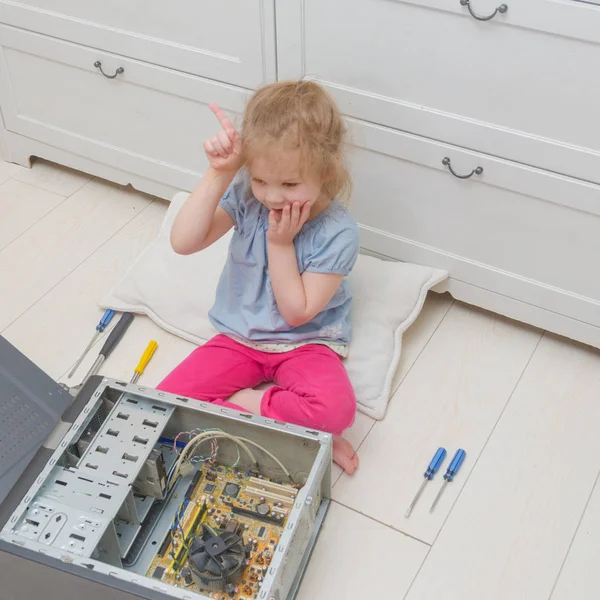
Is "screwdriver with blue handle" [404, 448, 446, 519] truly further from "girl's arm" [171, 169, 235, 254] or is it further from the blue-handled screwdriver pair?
"girl's arm" [171, 169, 235, 254]

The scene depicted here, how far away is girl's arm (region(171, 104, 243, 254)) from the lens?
121 cm

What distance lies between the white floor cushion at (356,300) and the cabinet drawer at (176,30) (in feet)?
1.24

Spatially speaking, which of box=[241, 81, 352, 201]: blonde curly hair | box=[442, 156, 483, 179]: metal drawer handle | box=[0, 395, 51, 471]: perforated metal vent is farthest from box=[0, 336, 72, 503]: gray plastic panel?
box=[442, 156, 483, 179]: metal drawer handle

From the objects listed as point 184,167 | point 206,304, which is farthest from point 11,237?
point 206,304

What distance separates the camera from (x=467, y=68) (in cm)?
128

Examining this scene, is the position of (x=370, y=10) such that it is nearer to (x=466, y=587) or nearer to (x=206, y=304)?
(x=206, y=304)

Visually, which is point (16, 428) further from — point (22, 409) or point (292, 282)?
point (292, 282)

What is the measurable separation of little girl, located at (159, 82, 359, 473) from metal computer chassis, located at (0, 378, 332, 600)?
0.56 feet

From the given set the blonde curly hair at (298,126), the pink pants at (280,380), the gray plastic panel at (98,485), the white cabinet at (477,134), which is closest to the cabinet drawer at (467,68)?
the white cabinet at (477,134)

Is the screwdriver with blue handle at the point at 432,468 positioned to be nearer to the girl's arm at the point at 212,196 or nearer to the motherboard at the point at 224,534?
the motherboard at the point at 224,534

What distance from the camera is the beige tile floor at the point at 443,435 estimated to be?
1.21 meters

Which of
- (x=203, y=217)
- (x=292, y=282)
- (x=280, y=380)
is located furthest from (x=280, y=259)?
(x=280, y=380)

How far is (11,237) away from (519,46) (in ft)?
4.00

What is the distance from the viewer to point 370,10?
1305 millimetres
